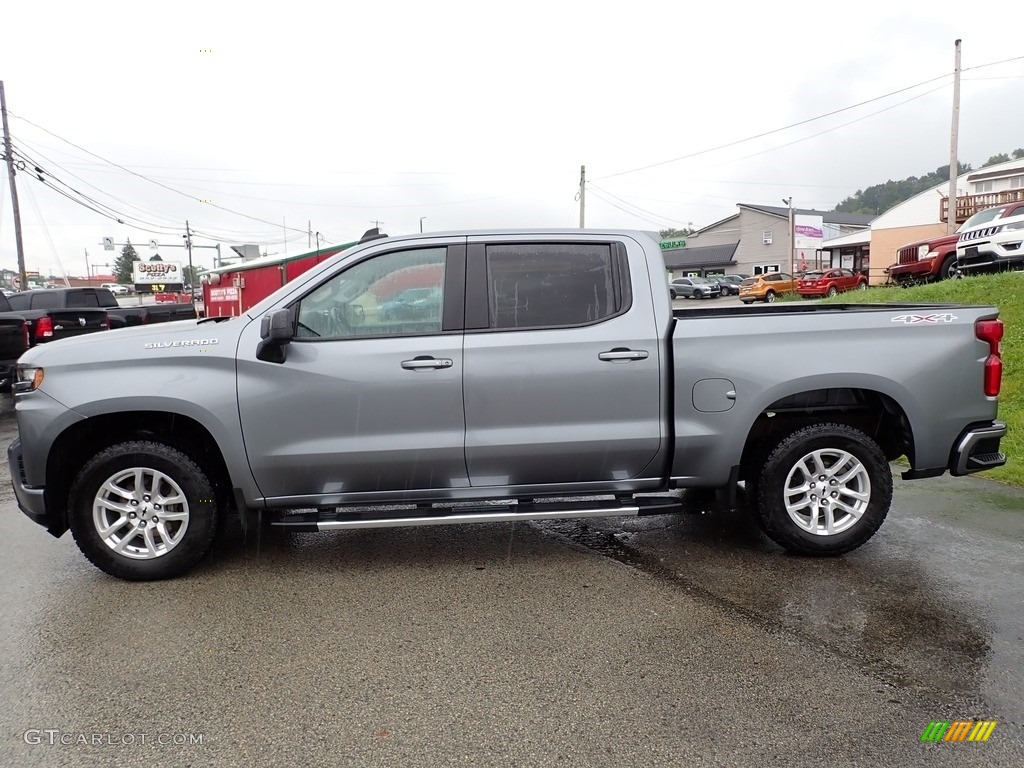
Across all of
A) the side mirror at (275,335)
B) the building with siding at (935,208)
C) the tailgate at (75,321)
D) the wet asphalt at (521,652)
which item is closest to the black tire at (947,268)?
the wet asphalt at (521,652)

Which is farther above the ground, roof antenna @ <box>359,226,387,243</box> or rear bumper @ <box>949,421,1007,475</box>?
roof antenna @ <box>359,226,387,243</box>

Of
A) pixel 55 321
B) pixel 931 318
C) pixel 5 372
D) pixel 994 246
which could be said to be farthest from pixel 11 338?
pixel 994 246

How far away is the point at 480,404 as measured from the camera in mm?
4027

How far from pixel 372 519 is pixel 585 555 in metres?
1.38

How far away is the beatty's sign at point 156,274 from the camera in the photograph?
82.9 meters

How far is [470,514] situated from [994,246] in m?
13.7

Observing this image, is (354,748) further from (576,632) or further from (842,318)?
(842,318)

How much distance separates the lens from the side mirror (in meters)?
3.79

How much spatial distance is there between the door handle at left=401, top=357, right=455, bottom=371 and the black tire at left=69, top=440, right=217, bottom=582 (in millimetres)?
1325

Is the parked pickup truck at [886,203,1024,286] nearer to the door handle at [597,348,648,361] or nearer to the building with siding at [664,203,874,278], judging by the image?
the door handle at [597,348,648,361]

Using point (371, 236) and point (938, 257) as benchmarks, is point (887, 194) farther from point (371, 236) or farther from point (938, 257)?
point (371, 236)

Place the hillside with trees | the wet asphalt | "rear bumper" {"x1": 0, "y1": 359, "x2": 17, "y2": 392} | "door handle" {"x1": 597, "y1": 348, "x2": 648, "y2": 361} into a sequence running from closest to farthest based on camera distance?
the wet asphalt < "door handle" {"x1": 597, "y1": 348, "x2": 648, "y2": 361} < "rear bumper" {"x1": 0, "y1": 359, "x2": 17, "y2": 392} < the hillside with trees

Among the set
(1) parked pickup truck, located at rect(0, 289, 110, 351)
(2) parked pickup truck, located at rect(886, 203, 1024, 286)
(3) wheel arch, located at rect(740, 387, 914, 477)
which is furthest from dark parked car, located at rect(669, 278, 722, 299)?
(3) wheel arch, located at rect(740, 387, 914, 477)

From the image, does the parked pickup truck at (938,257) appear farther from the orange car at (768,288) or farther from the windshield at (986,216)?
the orange car at (768,288)
